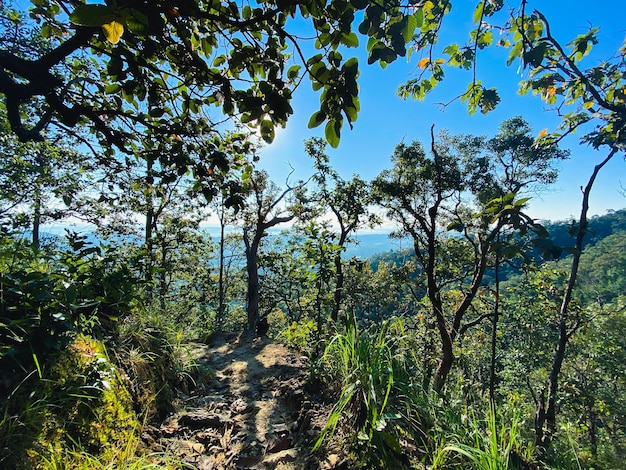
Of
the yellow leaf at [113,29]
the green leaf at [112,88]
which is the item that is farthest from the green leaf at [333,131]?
the green leaf at [112,88]

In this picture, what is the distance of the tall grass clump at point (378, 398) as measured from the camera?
1.80 m

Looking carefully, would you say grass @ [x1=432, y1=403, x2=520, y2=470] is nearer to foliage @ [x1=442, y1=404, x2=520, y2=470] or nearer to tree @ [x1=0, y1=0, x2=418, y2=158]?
foliage @ [x1=442, y1=404, x2=520, y2=470]

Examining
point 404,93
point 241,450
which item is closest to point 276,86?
point 404,93

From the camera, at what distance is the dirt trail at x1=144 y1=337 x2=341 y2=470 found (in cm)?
204

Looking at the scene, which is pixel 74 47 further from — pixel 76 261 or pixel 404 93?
pixel 404 93

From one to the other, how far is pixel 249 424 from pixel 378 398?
1.24 metres

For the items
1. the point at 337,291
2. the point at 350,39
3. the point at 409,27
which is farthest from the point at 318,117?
the point at 337,291

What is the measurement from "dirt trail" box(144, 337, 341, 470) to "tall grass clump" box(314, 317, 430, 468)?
0.82ft

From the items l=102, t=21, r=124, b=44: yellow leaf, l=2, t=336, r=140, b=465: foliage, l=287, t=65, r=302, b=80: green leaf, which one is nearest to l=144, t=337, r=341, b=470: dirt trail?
l=2, t=336, r=140, b=465: foliage

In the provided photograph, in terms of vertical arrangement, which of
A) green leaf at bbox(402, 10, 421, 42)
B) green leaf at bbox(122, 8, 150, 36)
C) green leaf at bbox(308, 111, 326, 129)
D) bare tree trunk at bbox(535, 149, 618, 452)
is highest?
green leaf at bbox(402, 10, 421, 42)

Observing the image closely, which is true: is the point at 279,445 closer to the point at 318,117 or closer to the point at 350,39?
the point at 318,117

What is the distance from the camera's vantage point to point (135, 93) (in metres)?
1.69

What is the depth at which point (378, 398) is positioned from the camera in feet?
6.79

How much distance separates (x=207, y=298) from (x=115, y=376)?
1762 centimetres
